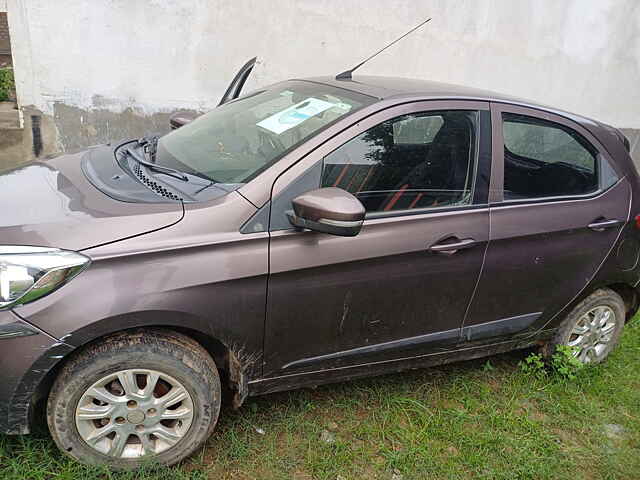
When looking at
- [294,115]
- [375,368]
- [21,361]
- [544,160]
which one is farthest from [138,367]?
[544,160]

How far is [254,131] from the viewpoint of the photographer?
3029 mm

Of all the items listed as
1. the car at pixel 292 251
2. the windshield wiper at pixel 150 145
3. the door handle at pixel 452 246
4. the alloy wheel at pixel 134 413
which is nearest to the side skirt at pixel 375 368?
the car at pixel 292 251

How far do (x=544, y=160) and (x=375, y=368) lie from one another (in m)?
1.47

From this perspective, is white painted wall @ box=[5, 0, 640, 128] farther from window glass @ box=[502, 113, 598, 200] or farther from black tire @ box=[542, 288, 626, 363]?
black tire @ box=[542, 288, 626, 363]

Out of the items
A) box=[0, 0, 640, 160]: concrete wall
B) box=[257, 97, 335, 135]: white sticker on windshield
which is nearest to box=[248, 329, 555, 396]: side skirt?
box=[257, 97, 335, 135]: white sticker on windshield

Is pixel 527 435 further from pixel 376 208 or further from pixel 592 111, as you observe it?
pixel 592 111

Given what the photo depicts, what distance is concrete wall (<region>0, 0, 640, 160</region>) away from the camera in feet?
18.3

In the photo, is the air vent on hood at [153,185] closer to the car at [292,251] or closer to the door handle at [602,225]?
the car at [292,251]

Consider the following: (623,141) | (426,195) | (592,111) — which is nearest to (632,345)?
(623,141)

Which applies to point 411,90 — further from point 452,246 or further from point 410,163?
point 452,246

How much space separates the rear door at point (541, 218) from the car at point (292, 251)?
10 millimetres

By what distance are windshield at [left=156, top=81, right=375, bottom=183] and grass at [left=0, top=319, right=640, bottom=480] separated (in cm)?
124

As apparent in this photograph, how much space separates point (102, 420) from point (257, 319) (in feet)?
2.43

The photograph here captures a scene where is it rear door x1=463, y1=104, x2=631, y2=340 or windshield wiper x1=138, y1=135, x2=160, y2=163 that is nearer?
rear door x1=463, y1=104, x2=631, y2=340
